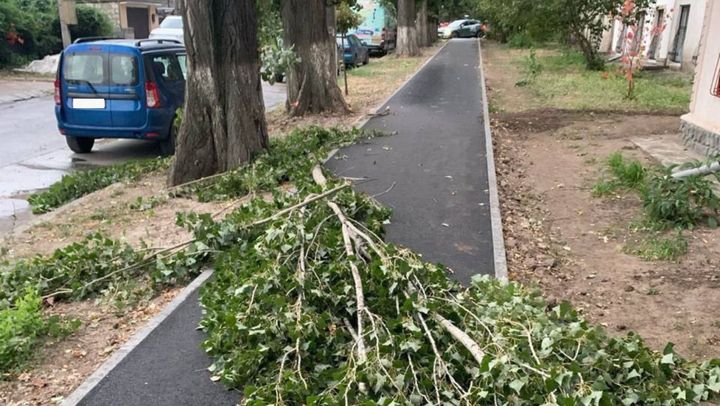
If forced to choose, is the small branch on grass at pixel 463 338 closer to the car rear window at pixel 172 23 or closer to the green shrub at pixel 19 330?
the green shrub at pixel 19 330

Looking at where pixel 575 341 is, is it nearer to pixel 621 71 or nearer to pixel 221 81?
pixel 221 81

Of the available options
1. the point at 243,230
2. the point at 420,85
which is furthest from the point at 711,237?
the point at 420,85

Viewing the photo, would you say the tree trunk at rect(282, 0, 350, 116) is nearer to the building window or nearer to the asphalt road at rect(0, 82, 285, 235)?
the asphalt road at rect(0, 82, 285, 235)

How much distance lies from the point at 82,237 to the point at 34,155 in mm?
5143

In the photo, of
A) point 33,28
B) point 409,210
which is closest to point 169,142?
point 409,210

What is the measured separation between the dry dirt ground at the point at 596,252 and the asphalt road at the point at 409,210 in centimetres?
39

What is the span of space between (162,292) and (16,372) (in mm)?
1315

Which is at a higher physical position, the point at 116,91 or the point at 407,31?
the point at 407,31

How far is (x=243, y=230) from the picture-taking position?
5375 millimetres

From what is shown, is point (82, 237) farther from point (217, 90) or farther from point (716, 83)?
point (716, 83)

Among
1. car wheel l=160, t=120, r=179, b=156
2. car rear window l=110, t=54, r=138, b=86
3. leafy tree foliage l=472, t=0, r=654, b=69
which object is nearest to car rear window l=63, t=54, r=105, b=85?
car rear window l=110, t=54, r=138, b=86

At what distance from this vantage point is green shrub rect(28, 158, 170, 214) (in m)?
7.87

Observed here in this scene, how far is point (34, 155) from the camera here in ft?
35.1

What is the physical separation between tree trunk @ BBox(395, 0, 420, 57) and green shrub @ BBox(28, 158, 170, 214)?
21912 millimetres
